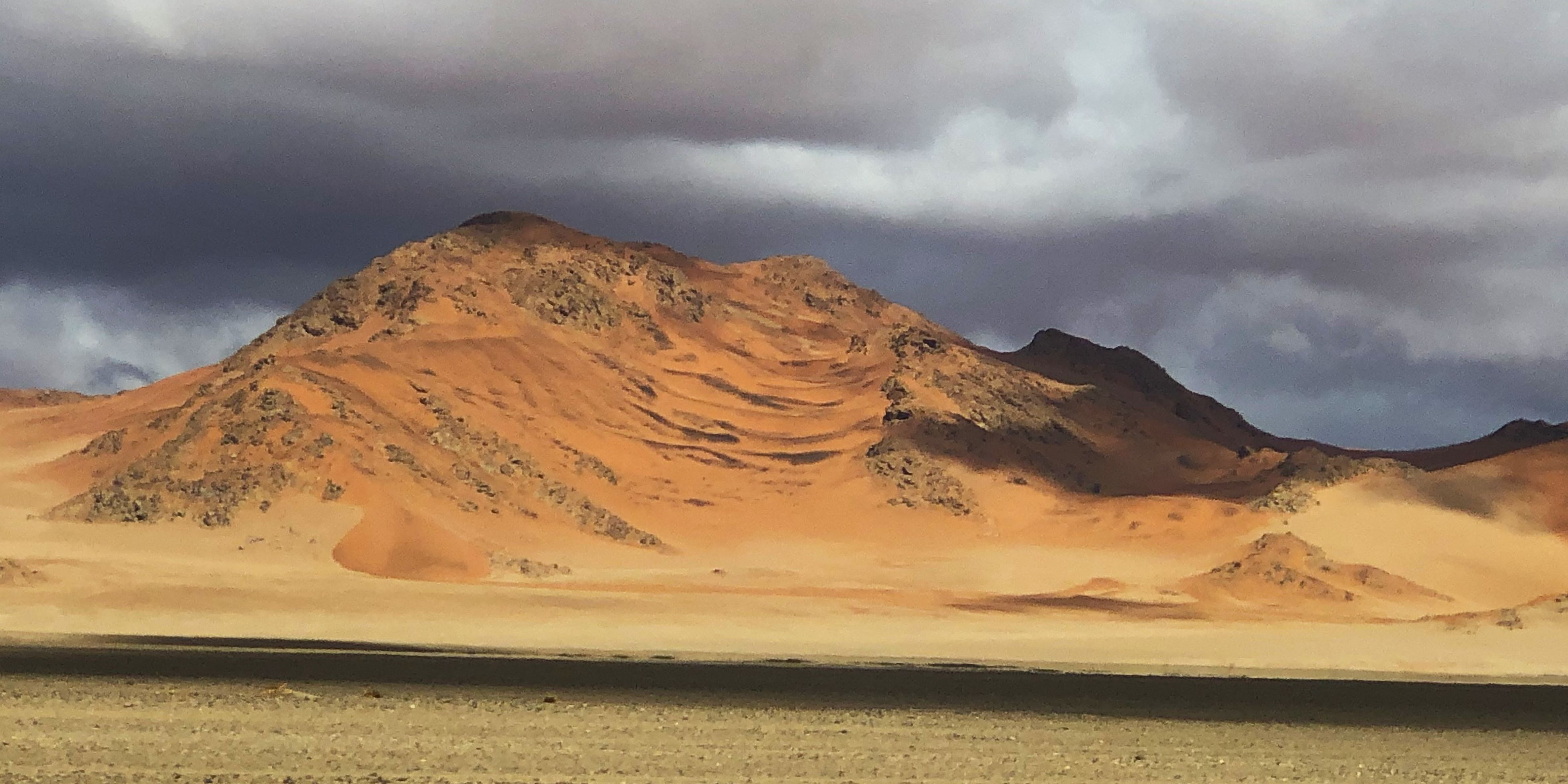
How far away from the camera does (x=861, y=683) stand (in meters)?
37.4

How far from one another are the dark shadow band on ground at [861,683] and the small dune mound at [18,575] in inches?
754

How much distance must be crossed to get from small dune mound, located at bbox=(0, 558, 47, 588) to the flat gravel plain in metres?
33.6

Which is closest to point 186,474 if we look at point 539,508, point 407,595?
point 539,508

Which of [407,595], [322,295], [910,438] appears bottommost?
[407,595]

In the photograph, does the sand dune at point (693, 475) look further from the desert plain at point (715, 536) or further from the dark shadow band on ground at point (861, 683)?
the dark shadow band on ground at point (861, 683)

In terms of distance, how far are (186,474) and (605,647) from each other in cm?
4386

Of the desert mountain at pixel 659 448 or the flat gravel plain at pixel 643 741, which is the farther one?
the desert mountain at pixel 659 448

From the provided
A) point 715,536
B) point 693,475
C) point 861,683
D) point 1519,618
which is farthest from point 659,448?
point 861,683

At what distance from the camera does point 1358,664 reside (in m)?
52.7

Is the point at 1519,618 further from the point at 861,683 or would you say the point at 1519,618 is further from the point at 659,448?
the point at 659,448

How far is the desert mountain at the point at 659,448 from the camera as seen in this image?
3445 inches

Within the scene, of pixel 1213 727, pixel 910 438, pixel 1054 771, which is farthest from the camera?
pixel 910 438

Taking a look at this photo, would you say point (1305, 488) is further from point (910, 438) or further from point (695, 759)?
point (695, 759)

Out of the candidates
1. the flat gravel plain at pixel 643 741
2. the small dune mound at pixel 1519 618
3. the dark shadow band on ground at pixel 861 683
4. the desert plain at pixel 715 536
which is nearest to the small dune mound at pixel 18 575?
the desert plain at pixel 715 536
